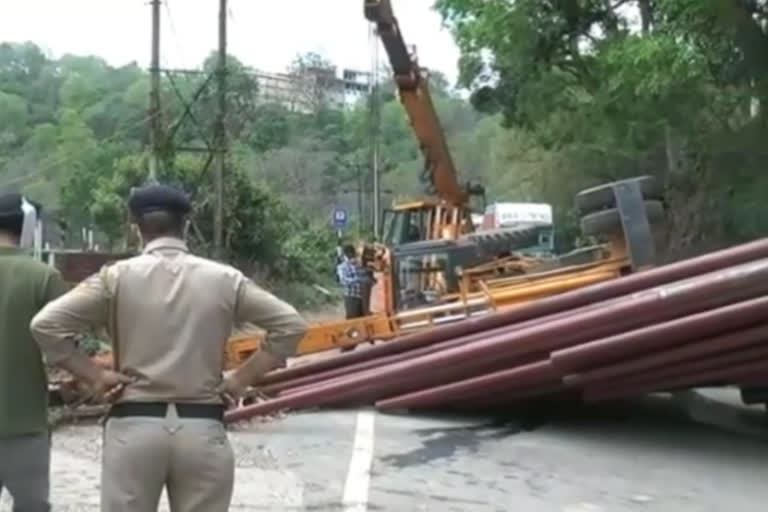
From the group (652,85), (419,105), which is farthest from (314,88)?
(652,85)

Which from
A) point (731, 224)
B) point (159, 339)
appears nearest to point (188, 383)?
point (159, 339)

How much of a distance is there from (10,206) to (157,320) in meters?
→ 1.08

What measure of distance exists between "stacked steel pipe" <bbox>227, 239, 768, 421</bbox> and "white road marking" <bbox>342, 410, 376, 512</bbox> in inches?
21.3

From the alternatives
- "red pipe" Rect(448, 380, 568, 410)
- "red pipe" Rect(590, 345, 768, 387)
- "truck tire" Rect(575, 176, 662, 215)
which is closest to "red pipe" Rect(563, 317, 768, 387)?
"red pipe" Rect(590, 345, 768, 387)

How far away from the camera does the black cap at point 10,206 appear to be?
528 cm

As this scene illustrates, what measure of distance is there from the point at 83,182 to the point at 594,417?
4371 centimetres

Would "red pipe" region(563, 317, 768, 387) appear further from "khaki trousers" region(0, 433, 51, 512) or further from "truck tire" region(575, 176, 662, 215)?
"khaki trousers" region(0, 433, 51, 512)

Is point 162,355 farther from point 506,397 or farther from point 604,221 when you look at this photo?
point 604,221

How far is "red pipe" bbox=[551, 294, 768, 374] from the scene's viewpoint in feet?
35.4

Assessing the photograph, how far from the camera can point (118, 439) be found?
14.9 feet

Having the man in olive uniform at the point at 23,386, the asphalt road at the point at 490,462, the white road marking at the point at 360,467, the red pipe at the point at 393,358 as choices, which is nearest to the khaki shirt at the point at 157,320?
the man in olive uniform at the point at 23,386

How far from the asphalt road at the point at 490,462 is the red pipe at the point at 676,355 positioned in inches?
26.8

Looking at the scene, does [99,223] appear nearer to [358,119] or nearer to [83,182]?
[83,182]

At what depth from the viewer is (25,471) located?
16.9ft
